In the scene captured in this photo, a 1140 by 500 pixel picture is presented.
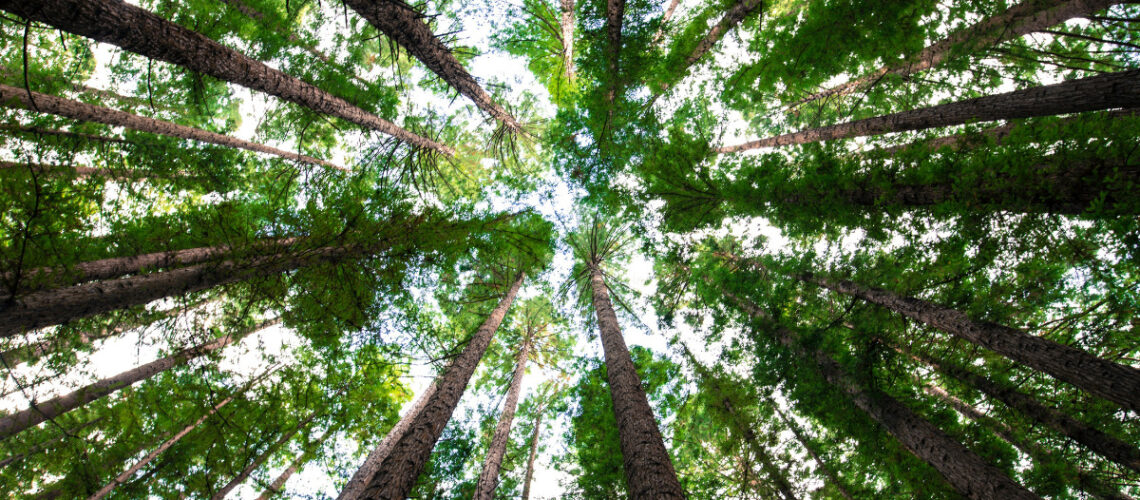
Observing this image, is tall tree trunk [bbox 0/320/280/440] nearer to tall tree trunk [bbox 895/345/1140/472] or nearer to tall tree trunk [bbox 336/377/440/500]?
Result: tall tree trunk [bbox 336/377/440/500]

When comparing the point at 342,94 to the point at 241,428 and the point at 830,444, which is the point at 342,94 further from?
the point at 830,444

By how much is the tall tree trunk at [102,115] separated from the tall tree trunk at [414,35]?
→ 11.1 feet

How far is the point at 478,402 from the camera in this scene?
10891 millimetres

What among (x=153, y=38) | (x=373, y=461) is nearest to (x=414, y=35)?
(x=153, y=38)

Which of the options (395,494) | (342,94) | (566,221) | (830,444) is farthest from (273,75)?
(830,444)

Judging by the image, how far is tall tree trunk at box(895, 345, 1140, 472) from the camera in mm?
4980

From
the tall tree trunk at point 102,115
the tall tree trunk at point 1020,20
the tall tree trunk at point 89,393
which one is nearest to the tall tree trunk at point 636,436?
the tall tree trunk at point 89,393

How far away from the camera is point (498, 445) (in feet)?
28.9

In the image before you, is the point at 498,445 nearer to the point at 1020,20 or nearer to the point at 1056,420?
the point at 1056,420

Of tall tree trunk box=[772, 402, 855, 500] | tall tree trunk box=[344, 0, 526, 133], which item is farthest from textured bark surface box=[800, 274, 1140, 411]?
tall tree trunk box=[344, 0, 526, 133]

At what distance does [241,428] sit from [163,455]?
1867mm

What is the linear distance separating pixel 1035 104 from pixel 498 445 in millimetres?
10470

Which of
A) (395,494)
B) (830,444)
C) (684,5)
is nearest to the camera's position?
(395,494)

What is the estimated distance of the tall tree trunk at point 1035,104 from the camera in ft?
14.0
